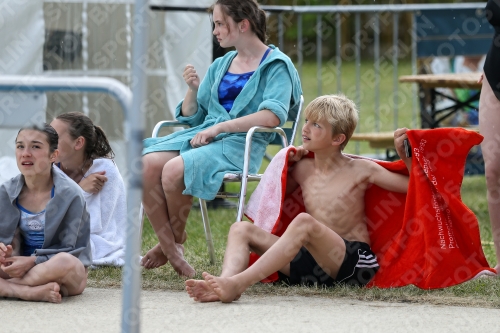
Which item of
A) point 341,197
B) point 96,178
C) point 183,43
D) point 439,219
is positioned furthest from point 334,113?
point 183,43

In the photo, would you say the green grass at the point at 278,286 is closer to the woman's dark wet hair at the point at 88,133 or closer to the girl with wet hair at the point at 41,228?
the girl with wet hair at the point at 41,228

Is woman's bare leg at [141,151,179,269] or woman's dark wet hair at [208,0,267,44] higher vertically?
woman's dark wet hair at [208,0,267,44]

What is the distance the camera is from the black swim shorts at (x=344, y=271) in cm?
400

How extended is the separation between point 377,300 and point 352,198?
53 centimetres

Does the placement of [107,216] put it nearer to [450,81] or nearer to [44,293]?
[44,293]

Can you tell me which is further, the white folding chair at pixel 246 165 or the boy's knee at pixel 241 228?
the white folding chair at pixel 246 165

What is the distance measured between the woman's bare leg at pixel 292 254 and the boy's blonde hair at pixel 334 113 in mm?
500

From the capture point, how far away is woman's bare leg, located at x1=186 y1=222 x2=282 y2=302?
3.65 meters

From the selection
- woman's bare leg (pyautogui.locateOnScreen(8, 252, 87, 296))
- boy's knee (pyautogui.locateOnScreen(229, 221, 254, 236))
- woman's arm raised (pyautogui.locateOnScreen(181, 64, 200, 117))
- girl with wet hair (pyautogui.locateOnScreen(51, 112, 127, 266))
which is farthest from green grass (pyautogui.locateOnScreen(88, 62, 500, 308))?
woman's arm raised (pyautogui.locateOnScreen(181, 64, 200, 117))

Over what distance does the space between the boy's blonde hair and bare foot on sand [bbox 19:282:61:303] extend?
1.38m

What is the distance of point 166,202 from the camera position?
173 inches

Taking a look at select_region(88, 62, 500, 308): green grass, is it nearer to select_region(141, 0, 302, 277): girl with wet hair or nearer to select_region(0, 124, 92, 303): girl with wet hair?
select_region(141, 0, 302, 277): girl with wet hair

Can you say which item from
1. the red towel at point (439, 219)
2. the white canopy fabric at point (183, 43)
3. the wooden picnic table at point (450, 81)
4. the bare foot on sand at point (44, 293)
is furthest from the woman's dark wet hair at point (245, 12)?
the wooden picnic table at point (450, 81)

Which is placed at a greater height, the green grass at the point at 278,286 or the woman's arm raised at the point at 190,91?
the woman's arm raised at the point at 190,91
